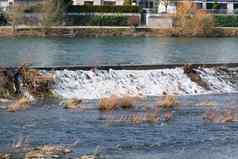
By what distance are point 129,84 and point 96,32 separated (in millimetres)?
45498

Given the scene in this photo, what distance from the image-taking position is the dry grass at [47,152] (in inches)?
711

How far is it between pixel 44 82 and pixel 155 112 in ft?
18.5

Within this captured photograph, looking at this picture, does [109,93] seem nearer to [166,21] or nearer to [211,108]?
[211,108]

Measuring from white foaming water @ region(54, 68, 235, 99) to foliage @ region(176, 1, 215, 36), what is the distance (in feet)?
146

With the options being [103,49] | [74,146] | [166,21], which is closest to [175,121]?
[74,146]

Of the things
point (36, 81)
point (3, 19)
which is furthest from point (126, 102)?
point (3, 19)

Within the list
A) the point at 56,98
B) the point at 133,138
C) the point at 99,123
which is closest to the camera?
the point at 133,138

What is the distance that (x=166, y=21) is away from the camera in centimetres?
8156

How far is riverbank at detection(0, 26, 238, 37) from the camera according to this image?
72938 millimetres

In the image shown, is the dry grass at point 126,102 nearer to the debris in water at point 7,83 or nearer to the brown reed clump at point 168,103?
the brown reed clump at point 168,103

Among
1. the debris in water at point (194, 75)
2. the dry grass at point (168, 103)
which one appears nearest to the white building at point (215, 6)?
the debris in water at point (194, 75)

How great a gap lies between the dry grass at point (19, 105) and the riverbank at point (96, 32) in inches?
1773

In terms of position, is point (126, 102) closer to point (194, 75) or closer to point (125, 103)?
point (125, 103)

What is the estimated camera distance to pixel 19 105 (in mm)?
25500
